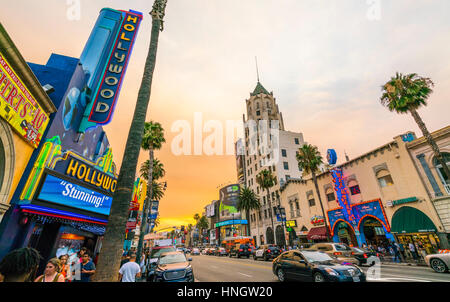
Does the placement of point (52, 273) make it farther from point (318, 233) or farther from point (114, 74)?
point (318, 233)

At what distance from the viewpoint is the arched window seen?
Answer: 75.4 feet

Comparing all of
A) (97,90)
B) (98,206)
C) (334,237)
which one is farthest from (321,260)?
(334,237)

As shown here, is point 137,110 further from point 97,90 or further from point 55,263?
point 97,90

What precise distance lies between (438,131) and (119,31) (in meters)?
29.1

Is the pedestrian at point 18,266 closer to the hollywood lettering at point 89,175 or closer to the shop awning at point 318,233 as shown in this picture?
the hollywood lettering at point 89,175

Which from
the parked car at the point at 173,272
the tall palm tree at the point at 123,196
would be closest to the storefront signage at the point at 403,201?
the parked car at the point at 173,272

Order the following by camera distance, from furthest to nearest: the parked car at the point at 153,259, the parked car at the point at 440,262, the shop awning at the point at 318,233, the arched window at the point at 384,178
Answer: the shop awning at the point at 318,233 → the arched window at the point at 384,178 → the parked car at the point at 440,262 → the parked car at the point at 153,259

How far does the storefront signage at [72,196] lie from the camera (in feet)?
26.8

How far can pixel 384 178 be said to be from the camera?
77.3 feet

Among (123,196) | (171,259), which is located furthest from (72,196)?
(123,196)

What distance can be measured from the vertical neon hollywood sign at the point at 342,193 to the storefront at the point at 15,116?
3072 cm

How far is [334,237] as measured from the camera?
2827cm

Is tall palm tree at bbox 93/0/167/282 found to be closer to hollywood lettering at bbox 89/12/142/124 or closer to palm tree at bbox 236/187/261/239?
hollywood lettering at bbox 89/12/142/124

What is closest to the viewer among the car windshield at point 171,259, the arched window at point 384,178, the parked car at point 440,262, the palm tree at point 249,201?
the car windshield at point 171,259
